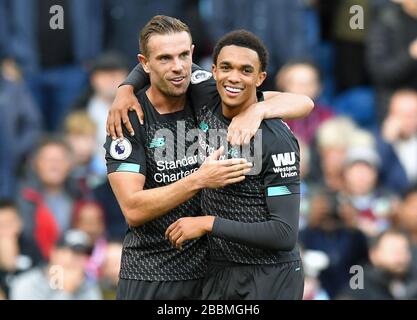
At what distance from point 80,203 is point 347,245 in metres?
2.19

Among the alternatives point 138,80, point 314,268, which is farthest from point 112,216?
point 138,80

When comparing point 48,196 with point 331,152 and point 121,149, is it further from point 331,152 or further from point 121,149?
point 121,149

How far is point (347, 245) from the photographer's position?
37.7ft

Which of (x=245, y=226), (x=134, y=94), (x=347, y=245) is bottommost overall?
(x=347, y=245)

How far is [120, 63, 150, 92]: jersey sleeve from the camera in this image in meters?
8.30

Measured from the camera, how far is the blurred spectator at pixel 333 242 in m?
11.4

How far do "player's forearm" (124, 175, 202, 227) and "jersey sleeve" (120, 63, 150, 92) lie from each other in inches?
30.1

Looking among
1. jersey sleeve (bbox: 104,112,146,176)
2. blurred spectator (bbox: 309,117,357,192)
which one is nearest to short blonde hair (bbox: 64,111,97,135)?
blurred spectator (bbox: 309,117,357,192)

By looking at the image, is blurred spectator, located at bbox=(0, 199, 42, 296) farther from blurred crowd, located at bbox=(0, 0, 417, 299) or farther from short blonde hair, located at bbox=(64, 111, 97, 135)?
short blonde hair, located at bbox=(64, 111, 97, 135)

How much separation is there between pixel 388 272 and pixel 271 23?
2.59 meters

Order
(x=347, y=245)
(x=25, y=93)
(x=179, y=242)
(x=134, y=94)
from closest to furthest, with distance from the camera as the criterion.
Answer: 1. (x=179, y=242)
2. (x=134, y=94)
3. (x=347, y=245)
4. (x=25, y=93)

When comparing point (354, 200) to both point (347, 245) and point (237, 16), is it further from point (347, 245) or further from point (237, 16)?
point (237, 16)

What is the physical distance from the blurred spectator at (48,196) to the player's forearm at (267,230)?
415 cm
